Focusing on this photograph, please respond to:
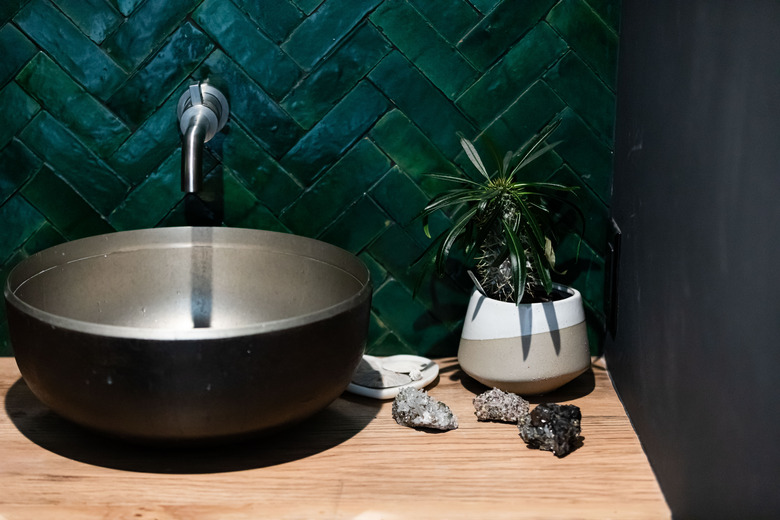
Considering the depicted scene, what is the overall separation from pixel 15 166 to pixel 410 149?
61 cm

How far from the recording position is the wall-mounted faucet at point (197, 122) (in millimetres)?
1177

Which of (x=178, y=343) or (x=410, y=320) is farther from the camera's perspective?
(x=410, y=320)

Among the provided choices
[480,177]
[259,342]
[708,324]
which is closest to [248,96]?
[480,177]

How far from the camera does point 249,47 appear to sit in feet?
4.37

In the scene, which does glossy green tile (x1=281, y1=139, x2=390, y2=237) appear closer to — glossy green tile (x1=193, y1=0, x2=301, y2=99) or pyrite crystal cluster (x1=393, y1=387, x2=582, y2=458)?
glossy green tile (x1=193, y1=0, x2=301, y2=99)

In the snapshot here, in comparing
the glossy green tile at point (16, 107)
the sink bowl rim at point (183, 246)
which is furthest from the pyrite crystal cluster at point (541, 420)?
the glossy green tile at point (16, 107)

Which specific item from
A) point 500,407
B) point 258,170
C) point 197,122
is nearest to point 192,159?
point 197,122

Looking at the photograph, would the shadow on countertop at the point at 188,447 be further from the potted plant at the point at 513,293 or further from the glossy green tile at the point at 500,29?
the glossy green tile at the point at 500,29

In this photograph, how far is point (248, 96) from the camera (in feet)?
4.42

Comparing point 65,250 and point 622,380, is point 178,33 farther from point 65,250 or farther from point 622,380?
point 622,380

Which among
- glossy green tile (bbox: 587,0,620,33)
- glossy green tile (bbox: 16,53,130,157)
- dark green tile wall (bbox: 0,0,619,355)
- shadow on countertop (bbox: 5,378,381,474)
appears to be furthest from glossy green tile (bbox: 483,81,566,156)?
glossy green tile (bbox: 16,53,130,157)

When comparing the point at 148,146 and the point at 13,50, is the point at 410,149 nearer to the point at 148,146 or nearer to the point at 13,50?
the point at 148,146

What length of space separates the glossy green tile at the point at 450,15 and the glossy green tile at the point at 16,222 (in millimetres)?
668

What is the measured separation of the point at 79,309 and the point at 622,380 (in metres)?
0.78
